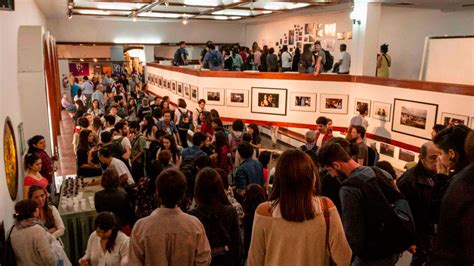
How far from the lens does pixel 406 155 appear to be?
31.9 ft

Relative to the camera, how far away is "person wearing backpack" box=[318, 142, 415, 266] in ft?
8.82

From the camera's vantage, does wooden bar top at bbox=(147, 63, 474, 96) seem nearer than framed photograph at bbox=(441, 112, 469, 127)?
No

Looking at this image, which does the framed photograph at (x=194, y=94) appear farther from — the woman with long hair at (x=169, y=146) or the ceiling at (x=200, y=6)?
the woman with long hair at (x=169, y=146)

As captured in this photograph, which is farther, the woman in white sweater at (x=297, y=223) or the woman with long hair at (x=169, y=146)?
the woman with long hair at (x=169, y=146)

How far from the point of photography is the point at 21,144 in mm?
5770

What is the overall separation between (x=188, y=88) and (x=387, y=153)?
267 inches

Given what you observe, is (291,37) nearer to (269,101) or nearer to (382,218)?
(269,101)

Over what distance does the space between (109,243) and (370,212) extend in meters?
Result: 2.34

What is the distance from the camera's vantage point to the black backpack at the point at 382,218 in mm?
2689

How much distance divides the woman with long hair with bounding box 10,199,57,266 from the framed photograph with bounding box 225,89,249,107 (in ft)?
28.0

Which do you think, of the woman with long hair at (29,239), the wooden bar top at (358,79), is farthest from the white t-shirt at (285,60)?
the woman with long hair at (29,239)

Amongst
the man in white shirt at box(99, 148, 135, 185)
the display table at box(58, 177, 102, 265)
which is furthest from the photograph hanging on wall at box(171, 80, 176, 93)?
the display table at box(58, 177, 102, 265)

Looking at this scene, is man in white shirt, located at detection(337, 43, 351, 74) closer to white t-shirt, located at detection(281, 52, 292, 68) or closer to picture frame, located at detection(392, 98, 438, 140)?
picture frame, located at detection(392, 98, 438, 140)

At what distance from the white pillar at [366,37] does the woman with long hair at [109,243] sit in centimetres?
885
